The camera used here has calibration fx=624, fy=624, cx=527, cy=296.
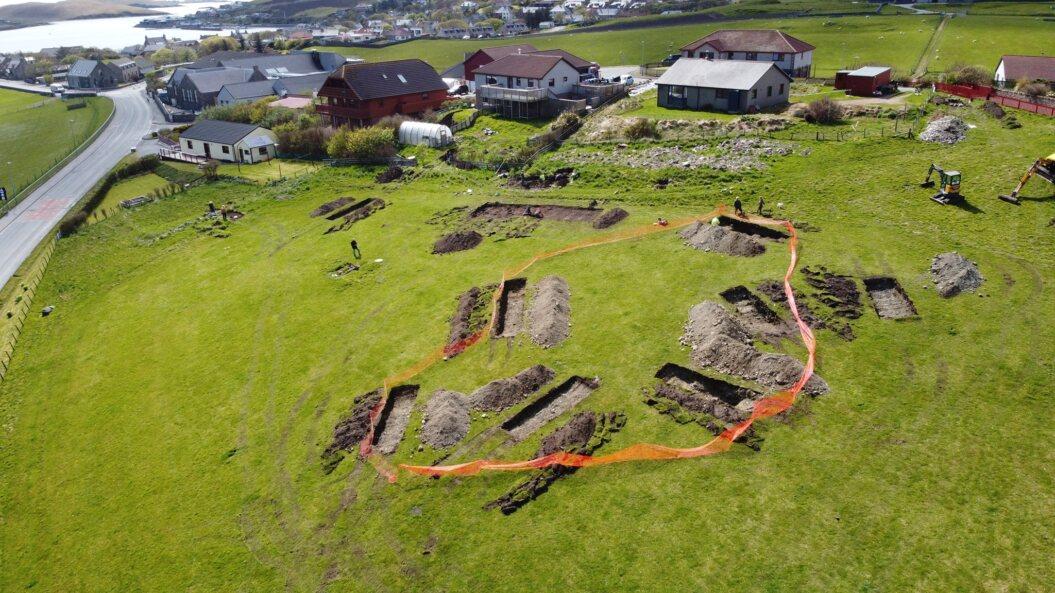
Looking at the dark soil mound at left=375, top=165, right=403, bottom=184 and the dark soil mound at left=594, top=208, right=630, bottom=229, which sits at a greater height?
the dark soil mound at left=375, top=165, right=403, bottom=184

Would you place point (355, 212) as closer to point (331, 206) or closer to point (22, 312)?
point (331, 206)

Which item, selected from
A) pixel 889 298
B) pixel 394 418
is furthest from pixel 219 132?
pixel 889 298

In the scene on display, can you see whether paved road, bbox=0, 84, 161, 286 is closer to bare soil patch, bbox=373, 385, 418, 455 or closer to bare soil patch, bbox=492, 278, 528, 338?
bare soil patch, bbox=373, 385, 418, 455

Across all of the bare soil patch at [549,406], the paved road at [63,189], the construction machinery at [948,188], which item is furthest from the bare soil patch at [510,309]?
the paved road at [63,189]

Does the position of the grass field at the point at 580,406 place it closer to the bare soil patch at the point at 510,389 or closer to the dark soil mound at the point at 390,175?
the bare soil patch at the point at 510,389

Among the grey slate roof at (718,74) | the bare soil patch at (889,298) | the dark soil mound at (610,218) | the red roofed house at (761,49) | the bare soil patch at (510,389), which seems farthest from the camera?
the red roofed house at (761,49)

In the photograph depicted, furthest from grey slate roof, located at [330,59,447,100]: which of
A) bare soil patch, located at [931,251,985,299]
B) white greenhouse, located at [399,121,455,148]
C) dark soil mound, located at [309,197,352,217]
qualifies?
bare soil patch, located at [931,251,985,299]
